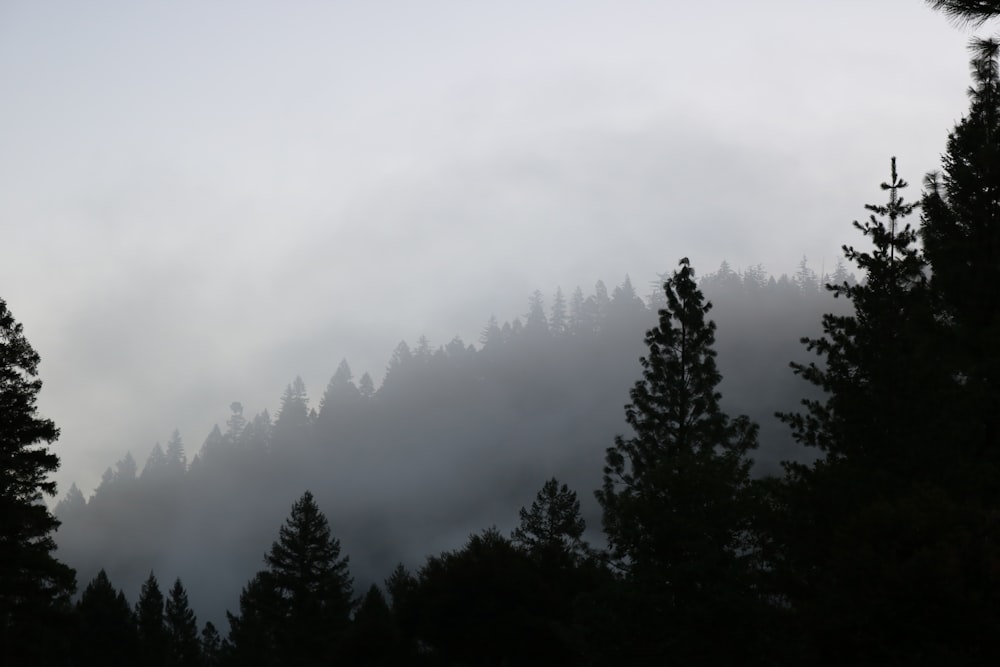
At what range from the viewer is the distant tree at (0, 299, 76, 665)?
30000mm

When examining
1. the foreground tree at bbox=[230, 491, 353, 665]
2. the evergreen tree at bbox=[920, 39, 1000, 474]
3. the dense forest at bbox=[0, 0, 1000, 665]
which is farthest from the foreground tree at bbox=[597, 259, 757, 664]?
the foreground tree at bbox=[230, 491, 353, 665]

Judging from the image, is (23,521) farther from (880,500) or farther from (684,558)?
(880,500)

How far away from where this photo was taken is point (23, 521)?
30.6 metres

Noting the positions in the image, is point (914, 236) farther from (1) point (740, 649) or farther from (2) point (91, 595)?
(2) point (91, 595)

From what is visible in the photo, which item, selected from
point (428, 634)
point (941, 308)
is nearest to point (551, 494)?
point (428, 634)

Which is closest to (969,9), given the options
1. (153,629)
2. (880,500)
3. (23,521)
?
(880,500)

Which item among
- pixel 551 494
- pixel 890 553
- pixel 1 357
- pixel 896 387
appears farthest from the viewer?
pixel 551 494

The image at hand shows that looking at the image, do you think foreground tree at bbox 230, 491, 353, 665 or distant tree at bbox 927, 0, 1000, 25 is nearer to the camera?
distant tree at bbox 927, 0, 1000, 25

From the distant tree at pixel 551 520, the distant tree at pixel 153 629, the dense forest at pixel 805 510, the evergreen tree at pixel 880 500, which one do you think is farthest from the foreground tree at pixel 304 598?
the evergreen tree at pixel 880 500

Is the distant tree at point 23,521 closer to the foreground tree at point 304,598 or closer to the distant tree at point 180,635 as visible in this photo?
the foreground tree at point 304,598

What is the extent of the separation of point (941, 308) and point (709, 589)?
12.8 meters

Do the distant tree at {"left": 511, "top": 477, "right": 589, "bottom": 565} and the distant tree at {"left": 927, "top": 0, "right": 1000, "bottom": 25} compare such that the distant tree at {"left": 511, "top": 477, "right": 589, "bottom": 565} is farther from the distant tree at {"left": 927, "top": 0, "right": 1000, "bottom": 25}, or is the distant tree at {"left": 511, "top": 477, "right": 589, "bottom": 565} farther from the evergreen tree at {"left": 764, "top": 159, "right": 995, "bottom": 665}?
the distant tree at {"left": 927, "top": 0, "right": 1000, "bottom": 25}

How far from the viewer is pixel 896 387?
71.4 feet

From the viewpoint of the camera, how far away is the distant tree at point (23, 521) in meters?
30.0
